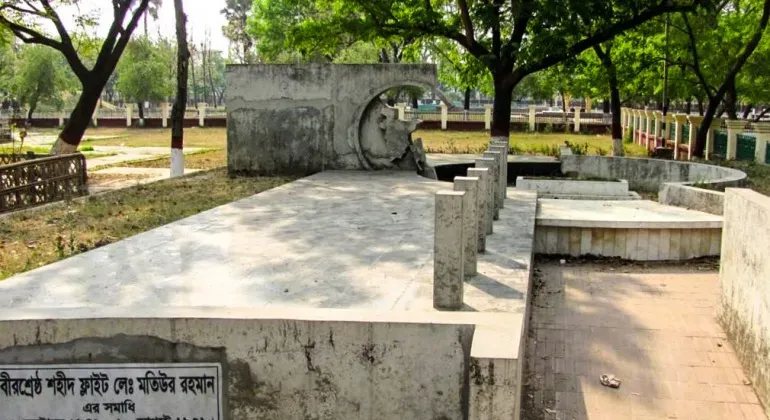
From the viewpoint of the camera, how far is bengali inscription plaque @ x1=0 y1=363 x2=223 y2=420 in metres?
4.20

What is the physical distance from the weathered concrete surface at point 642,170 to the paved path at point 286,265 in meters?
6.45

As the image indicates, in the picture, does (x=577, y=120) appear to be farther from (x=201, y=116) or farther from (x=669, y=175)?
(x=669, y=175)

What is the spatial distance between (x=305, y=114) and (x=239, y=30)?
50059 mm

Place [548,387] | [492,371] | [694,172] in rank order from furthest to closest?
[694,172] < [548,387] < [492,371]

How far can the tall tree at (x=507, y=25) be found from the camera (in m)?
14.7

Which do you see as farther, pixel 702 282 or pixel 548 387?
pixel 702 282

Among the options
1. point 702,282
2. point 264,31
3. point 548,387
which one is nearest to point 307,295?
point 548,387

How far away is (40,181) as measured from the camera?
1279 centimetres

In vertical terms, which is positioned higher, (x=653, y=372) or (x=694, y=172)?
(x=694, y=172)

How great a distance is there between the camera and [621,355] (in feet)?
20.4

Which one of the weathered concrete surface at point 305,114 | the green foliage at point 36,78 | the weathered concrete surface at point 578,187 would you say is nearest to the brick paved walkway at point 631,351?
the weathered concrete surface at point 578,187

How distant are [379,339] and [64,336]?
71.9 inches

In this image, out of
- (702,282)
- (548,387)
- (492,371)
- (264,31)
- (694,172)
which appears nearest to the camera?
(492,371)

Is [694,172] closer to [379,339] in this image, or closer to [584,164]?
[584,164]
